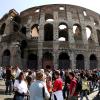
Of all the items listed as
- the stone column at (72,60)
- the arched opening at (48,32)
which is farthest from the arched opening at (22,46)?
the stone column at (72,60)

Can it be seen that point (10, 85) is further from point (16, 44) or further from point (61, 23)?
point (61, 23)

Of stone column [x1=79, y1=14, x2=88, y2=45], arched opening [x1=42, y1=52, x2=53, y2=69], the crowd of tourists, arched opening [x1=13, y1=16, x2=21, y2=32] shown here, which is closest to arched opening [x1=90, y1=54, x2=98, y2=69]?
stone column [x1=79, y1=14, x2=88, y2=45]

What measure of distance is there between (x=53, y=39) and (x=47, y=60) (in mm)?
3250

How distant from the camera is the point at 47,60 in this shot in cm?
4291

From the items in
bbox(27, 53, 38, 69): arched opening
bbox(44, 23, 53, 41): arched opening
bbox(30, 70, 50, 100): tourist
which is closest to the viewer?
bbox(30, 70, 50, 100): tourist

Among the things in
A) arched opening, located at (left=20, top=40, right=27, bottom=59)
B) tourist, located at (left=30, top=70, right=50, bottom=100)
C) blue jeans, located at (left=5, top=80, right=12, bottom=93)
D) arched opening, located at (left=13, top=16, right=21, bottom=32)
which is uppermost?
arched opening, located at (left=13, top=16, right=21, bottom=32)

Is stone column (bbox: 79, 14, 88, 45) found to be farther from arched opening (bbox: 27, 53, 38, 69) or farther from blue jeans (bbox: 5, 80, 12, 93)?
blue jeans (bbox: 5, 80, 12, 93)

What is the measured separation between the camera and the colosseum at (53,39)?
4128 cm

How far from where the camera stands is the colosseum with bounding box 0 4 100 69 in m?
41.3

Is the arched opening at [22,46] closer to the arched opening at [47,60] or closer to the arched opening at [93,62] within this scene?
the arched opening at [47,60]

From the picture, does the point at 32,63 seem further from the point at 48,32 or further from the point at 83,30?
the point at 83,30

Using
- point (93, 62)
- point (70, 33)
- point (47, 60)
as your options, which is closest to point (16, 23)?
point (47, 60)

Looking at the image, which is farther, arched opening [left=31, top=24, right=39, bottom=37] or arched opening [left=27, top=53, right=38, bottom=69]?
arched opening [left=31, top=24, right=39, bottom=37]

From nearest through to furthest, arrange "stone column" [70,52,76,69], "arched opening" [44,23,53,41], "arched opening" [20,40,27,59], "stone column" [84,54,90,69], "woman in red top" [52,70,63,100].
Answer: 1. "woman in red top" [52,70,63,100]
2. "stone column" [70,52,76,69]
3. "stone column" [84,54,90,69]
4. "arched opening" [20,40,27,59]
5. "arched opening" [44,23,53,41]
